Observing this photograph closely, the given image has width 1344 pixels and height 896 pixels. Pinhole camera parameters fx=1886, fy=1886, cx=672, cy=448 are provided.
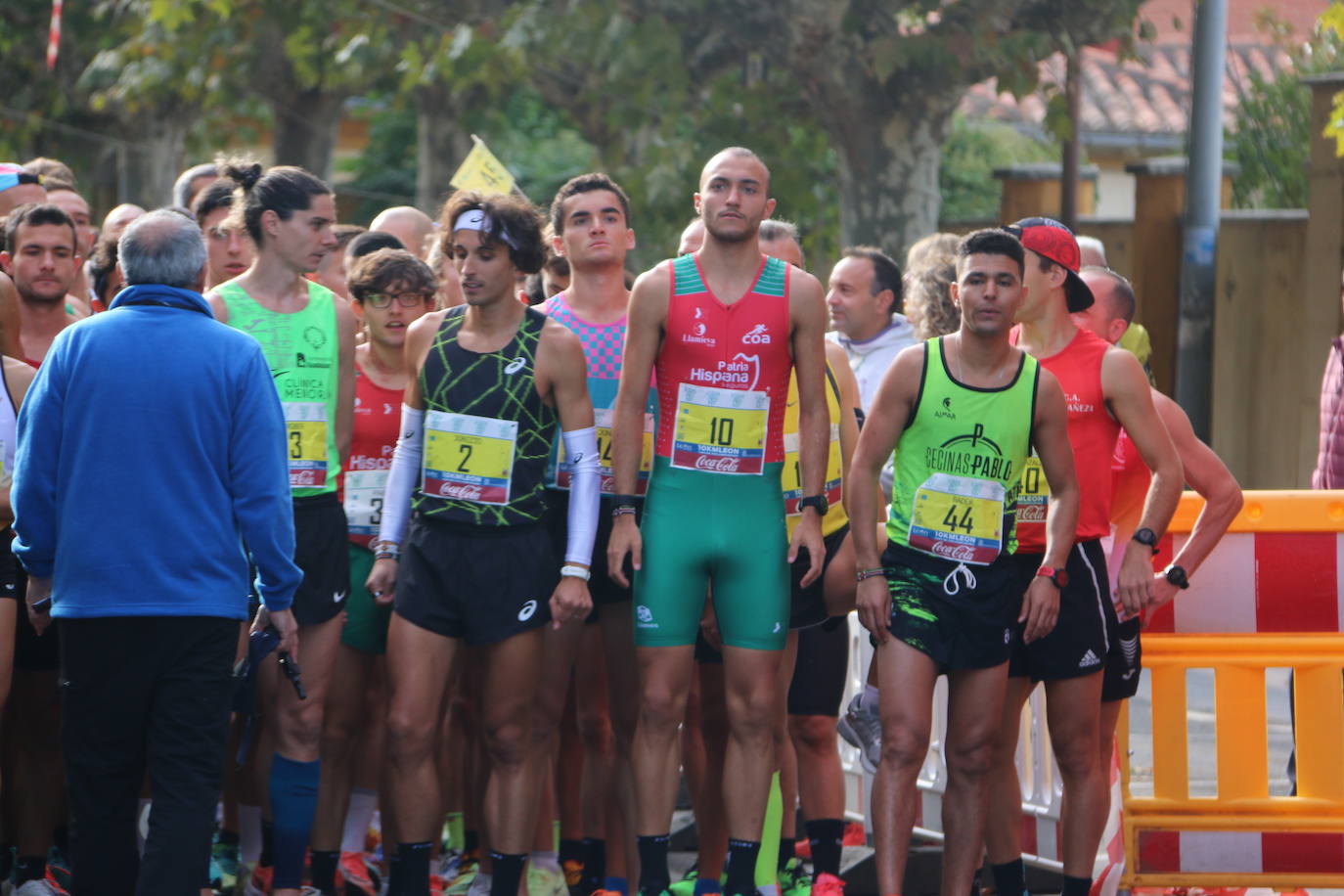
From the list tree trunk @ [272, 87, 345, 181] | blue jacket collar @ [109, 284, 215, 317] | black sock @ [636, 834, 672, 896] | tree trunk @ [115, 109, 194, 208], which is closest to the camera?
blue jacket collar @ [109, 284, 215, 317]

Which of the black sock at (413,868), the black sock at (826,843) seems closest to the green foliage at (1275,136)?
the black sock at (826,843)

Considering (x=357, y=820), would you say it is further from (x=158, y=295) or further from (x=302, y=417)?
(x=158, y=295)

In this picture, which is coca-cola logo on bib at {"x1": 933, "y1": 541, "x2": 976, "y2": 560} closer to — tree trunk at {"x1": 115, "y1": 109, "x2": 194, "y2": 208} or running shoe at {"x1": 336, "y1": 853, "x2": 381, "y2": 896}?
running shoe at {"x1": 336, "y1": 853, "x2": 381, "y2": 896}

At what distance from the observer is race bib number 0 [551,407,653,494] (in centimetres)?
617

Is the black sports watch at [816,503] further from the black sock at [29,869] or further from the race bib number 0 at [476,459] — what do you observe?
the black sock at [29,869]

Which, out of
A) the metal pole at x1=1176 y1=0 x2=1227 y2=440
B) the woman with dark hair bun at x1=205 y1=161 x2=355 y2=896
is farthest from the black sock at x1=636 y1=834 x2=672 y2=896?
the metal pole at x1=1176 y1=0 x2=1227 y2=440

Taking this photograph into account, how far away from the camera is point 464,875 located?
21.9ft

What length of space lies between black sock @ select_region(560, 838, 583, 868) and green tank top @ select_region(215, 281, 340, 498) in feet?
5.08

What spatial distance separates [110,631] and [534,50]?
32.8 feet

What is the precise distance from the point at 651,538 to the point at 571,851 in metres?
1.40

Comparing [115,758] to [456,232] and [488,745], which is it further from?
[456,232]

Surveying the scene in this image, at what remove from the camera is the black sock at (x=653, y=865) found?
5.68m

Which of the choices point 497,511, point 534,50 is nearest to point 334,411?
point 497,511

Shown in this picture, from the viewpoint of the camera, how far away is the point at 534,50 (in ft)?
47.2
